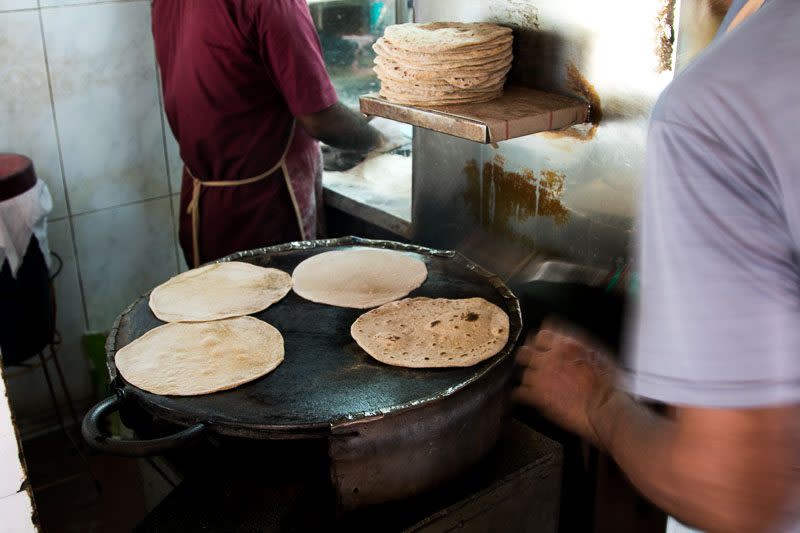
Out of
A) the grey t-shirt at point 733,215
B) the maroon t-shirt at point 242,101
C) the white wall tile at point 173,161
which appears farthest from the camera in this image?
the white wall tile at point 173,161

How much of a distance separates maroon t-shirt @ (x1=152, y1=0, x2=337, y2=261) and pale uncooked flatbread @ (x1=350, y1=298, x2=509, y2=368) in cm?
95

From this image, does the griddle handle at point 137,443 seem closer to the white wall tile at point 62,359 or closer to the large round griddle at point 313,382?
the large round griddle at point 313,382

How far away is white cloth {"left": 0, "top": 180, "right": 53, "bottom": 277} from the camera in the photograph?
2.77 metres

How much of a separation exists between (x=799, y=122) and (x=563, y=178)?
149 cm

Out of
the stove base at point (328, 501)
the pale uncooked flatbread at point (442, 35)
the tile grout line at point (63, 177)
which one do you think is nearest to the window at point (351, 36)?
the tile grout line at point (63, 177)

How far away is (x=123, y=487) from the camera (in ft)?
10.7

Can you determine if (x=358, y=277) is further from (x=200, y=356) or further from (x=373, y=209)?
(x=373, y=209)

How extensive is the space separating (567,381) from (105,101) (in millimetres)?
2784

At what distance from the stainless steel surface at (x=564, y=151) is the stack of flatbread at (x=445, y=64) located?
0.44 feet

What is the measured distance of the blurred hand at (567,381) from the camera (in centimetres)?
122

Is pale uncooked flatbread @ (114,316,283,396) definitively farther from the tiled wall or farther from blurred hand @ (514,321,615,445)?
the tiled wall

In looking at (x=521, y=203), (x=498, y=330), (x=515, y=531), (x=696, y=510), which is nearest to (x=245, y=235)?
(x=521, y=203)

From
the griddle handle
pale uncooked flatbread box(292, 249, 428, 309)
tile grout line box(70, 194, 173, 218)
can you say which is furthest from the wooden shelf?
tile grout line box(70, 194, 173, 218)

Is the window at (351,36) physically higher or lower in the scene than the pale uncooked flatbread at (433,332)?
higher
